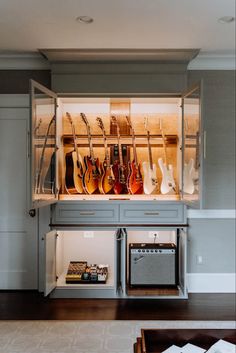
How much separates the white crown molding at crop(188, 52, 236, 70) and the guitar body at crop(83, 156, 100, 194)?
162 centimetres

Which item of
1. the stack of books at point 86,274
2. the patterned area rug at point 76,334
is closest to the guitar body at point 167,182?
the stack of books at point 86,274

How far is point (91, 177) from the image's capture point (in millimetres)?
4117

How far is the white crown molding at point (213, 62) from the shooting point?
400 cm

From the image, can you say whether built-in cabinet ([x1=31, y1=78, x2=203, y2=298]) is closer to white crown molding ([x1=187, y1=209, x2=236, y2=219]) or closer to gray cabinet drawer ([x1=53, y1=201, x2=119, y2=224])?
gray cabinet drawer ([x1=53, y1=201, x2=119, y2=224])

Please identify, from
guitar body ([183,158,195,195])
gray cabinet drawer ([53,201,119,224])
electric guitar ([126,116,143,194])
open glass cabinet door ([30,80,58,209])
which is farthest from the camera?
electric guitar ([126,116,143,194])

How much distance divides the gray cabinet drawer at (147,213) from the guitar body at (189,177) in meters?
0.25

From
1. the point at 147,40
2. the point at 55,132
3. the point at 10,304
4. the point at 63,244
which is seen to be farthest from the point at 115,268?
the point at 147,40

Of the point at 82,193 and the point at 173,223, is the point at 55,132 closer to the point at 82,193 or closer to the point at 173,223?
the point at 82,193

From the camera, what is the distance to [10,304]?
12.0ft

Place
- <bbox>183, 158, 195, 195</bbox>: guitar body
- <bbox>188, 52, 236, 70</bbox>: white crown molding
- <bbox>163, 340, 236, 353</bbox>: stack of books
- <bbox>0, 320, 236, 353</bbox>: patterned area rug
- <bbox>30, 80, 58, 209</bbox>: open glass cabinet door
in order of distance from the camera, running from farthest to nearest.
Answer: <bbox>188, 52, 236, 70</bbox>: white crown molding → <bbox>183, 158, 195, 195</bbox>: guitar body → <bbox>30, 80, 58, 209</bbox>: open glass cabinet door → <bbox>0, 320, 236, 353</bbox>: patterned area rug → <bbox>163, 340, 236, 353</bbox>: stack of books

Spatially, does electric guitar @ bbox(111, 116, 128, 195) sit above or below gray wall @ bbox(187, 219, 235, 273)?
above

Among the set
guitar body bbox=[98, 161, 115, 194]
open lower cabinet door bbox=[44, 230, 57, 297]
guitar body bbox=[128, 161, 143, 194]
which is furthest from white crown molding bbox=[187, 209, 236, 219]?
open lower cabinet door bbox=[44, 230, 57, 297]

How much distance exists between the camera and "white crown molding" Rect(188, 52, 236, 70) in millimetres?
4000

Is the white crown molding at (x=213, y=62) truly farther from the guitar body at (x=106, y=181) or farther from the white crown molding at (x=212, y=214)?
the white crown molding at (x=212, y=214)
